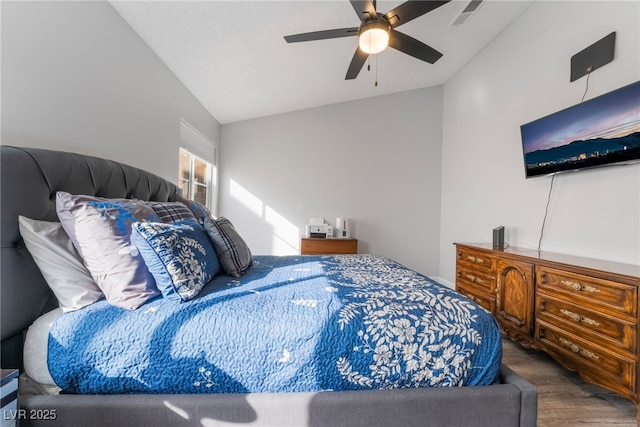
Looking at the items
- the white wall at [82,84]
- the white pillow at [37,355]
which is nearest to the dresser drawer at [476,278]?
the white pillow at [37,355]

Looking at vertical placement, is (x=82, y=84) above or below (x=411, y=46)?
below

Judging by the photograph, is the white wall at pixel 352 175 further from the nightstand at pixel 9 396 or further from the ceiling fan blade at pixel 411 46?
the nightstand at pixel 9 396

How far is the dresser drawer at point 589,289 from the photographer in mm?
1288

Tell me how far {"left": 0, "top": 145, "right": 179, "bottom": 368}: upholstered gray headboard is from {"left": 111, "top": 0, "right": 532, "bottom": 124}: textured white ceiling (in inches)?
56.0

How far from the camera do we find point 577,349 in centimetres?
152

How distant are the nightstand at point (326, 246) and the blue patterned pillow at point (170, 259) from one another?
2.50 m

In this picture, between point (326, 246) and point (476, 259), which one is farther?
point (326, 246)

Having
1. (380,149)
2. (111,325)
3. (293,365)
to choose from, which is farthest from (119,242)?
(380,149)

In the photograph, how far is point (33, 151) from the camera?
113cm

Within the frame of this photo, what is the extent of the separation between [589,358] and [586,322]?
0.19 meters

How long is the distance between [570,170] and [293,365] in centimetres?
241

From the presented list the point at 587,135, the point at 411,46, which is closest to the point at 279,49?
the point at 411,46

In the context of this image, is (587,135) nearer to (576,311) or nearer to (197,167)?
(576,311)

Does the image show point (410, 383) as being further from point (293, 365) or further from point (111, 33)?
point (111, 33)
